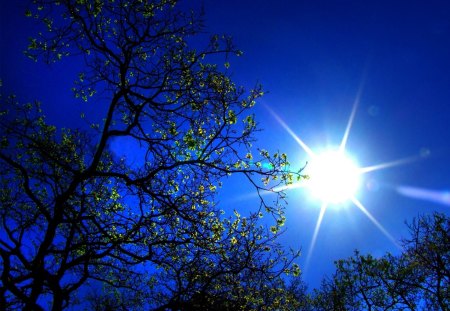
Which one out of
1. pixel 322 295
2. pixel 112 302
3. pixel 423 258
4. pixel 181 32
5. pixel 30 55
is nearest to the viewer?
pixel 30 55

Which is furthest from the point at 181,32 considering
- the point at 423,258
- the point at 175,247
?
the point at 423,258

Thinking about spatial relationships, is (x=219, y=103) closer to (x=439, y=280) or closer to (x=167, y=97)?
(x=167, y=97)

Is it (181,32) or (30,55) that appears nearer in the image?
(30,55)

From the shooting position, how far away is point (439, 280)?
77.0 feet

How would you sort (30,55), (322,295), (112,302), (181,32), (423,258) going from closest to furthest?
(30,55) < (181,32) < (112,302) < (423,258) < (322,295)

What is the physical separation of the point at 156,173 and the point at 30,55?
21.4 ft

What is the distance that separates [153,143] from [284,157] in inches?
210

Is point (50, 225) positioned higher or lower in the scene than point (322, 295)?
lower

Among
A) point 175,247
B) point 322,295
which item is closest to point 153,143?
point 175,247

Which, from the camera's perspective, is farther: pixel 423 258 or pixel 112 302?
pixel 423 258

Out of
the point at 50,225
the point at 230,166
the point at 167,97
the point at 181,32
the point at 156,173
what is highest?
the point at 181,32

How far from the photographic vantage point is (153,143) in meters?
13.1

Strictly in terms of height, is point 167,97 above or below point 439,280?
below

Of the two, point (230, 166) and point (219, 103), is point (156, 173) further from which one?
point (219, 103)
